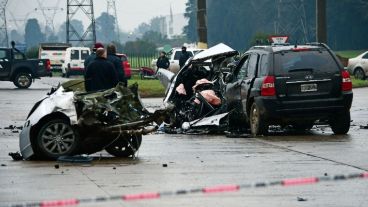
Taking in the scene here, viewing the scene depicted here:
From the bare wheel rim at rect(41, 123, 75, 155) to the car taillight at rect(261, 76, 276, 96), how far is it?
4.87 m

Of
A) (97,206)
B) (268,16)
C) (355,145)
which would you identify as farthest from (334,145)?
(268,16)

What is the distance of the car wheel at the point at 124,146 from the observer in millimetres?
16750

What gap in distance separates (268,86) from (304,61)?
2.70 feet

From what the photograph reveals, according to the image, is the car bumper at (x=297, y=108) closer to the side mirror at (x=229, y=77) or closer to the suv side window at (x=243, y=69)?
the suv side window at (x=243, y=69)

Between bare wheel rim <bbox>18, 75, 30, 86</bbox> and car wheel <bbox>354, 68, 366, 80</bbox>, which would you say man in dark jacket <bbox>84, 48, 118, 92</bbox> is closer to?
bare wheel rim <bbox>18, 75, 30, 86</bbox>

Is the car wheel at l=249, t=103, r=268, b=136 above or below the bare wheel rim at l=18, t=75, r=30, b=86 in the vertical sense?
above

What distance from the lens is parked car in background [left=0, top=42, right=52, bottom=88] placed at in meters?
50.1

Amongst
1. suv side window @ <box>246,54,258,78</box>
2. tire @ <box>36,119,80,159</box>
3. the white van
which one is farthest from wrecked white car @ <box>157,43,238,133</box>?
the white van

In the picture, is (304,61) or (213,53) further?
(213,53)

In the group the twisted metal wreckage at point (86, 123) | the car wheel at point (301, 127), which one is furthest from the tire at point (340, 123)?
the twisted metal wreckage at point (86, 123)

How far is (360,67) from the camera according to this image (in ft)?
170

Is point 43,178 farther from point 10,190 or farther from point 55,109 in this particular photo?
point 55,109

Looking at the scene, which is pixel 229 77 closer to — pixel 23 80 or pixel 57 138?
pixel 57 138

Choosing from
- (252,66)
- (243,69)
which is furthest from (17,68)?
(252,66)
